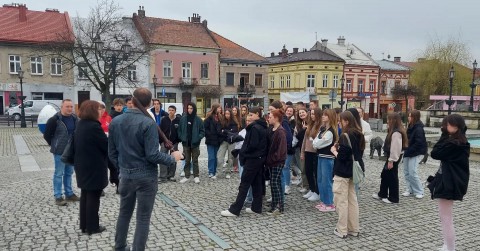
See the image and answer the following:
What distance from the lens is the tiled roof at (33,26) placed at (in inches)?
1256

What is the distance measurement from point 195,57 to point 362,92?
973 inches

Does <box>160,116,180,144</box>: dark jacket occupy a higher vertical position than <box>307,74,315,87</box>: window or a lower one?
lower

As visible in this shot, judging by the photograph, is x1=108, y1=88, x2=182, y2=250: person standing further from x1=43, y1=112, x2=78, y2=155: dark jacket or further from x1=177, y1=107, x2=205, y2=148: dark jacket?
x1=177, y1=107, x2=205, y2=148: dark jacket

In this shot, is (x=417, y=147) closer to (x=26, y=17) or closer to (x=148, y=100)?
(x=148, y=100)

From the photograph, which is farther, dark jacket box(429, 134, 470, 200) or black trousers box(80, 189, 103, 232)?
black trousers box(80, 189, 103, 232)

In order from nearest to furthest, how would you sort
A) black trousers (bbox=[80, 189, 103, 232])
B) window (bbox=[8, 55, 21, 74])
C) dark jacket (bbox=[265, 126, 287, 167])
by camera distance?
black trousers (bbox=[80, 189, 103, 232]), dark jacket (bbox=[265, 126, 287, 167]), window (bbox=[8, 55, 21, 74])

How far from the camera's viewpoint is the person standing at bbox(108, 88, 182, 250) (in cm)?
389

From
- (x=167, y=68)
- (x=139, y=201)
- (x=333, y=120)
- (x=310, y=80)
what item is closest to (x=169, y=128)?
(x=333, y=120)

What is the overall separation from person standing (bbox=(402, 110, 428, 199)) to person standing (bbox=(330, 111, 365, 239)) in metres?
2.60

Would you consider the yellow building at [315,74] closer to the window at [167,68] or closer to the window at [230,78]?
A: the window at [230,78]

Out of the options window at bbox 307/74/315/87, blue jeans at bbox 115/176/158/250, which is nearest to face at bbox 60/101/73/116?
blue jeans at bbox 115/176/158/250

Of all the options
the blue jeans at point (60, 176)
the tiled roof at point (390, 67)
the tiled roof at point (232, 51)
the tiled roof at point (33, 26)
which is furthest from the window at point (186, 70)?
the blue jeans at point (60, 176)

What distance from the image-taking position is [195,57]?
38.8 meters

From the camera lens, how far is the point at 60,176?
6.41 metres
